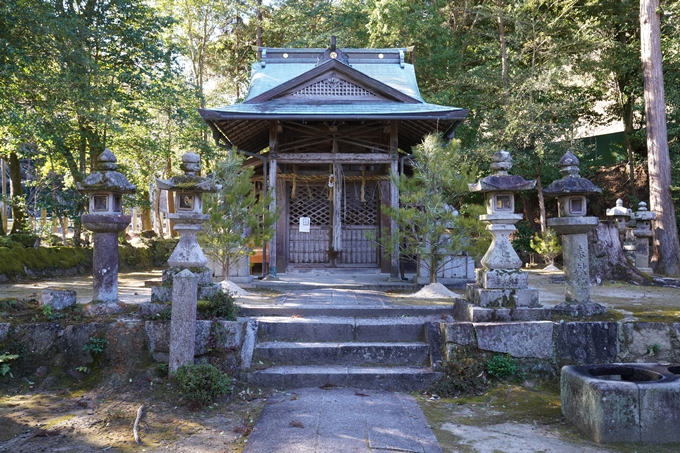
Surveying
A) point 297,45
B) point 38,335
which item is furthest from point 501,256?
point 297,45

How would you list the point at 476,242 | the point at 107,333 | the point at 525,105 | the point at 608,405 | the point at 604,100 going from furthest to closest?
the point at 604,100 → the point at 525,105 → the point at 476,242 → the point at 107,333 → the point at 608,405

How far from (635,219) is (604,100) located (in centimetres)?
953

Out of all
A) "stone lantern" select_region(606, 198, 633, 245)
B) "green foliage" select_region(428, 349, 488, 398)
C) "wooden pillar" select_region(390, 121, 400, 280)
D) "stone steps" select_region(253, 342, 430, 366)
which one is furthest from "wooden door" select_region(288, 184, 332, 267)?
"stone lantern" select_region(606, 198, 633, 245)

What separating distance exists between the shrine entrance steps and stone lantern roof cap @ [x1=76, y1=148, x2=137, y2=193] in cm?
236

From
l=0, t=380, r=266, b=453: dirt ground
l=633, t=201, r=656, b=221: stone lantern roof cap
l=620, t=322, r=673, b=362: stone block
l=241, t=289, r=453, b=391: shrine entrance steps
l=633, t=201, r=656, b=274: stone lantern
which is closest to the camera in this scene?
l=0, t=380, r=266, b=453: dirt ground

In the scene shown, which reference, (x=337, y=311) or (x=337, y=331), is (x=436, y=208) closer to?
(x=337, y=311)

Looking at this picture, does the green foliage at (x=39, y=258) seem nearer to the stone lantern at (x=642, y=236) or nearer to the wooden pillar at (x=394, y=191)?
the wooden pillar at (x=394, y=191)

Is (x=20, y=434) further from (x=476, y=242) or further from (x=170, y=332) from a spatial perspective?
(x=476, y=242)

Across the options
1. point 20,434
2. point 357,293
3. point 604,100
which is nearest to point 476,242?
point 357,293

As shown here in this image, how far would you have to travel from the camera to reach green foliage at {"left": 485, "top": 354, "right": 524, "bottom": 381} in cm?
559

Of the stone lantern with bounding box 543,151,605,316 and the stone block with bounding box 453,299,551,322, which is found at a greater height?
the stone lantern with bounding box 543,151,605,316

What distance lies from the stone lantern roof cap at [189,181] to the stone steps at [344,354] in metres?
2.26

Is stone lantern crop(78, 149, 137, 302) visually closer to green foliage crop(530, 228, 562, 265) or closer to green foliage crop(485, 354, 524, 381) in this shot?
green foliage crop(485, 354, 524, 381)

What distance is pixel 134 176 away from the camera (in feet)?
66.5
